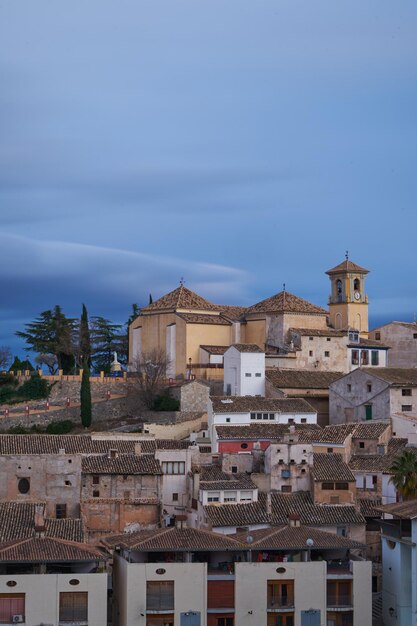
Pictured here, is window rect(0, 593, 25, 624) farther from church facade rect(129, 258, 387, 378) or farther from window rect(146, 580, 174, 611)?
church facade rect(129, 258, 387, 378)

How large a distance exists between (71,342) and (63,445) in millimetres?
25661

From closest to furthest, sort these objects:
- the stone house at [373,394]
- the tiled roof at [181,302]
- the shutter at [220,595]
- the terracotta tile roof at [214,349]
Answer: the shutter at [220,595] < the stone house at [373,394] < the terracotta tile roof at [214,349] < the tiled roof at [181,302]

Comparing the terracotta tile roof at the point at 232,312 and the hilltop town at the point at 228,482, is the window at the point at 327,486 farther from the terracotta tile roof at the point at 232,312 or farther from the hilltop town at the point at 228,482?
the terracotta tile roof at the point at 232,312

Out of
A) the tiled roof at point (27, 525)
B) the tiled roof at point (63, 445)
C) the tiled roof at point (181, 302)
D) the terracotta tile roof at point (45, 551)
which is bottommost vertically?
the terracotta tile roof at point (45, 551)

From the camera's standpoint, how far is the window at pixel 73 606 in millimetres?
35969

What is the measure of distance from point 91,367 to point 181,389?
12.8 meters

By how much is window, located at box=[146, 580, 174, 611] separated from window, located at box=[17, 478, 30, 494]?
1044 centimetres

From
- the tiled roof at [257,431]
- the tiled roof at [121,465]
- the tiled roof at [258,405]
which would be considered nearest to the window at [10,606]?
the tiled roof at [121,465]

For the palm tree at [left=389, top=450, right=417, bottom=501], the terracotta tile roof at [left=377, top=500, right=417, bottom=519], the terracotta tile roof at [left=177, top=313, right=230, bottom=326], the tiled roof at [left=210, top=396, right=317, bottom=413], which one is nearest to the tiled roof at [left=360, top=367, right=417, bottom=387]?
the tiled roof at [left=210, top=396, right=317, bottom=413]

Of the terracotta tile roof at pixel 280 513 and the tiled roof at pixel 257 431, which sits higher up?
the tiled roof at pixel 257 431

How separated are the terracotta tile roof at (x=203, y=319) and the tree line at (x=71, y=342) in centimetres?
687

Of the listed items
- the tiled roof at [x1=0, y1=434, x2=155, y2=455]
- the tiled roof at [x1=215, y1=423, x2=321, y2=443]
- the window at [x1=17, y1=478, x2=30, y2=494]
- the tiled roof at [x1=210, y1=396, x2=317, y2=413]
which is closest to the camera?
the window at [x1=17, y1=478, x2=30, y2=494]

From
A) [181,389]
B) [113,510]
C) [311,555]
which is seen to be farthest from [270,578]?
[181,389]

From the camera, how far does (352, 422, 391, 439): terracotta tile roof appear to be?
5316cm
